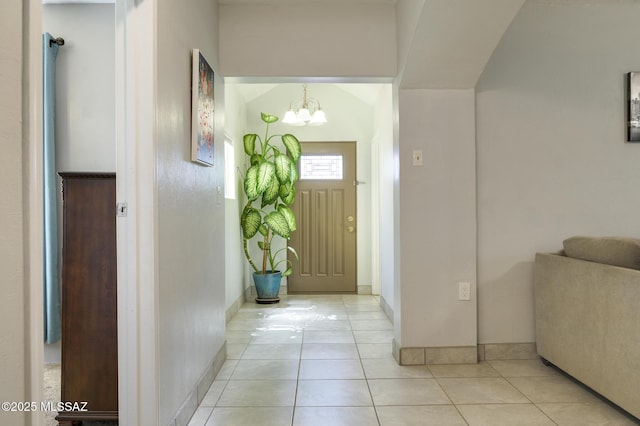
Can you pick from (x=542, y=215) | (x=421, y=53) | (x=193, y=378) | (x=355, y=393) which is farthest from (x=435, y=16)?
(x=193, y=378)

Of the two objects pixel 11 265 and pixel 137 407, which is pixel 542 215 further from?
pixel 11 265

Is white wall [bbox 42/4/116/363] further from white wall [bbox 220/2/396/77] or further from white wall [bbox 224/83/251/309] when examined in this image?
white wall [bbox 224/83/251/309]

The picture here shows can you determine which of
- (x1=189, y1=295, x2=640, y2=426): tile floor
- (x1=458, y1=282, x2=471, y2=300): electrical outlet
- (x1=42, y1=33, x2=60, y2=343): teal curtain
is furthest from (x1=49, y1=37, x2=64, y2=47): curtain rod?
(x1=458, y1=282, x2=471, y2=300): electrical outlet

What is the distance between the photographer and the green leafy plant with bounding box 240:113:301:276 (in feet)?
15.7

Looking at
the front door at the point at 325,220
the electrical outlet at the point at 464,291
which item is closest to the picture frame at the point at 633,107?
the electrical outlet at the point at 464,291

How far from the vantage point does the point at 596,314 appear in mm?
2283

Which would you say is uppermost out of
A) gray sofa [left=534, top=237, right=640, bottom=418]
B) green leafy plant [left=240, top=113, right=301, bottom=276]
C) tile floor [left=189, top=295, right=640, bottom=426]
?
green leafy plant [left=240, top=113, right=301, bottom=276]

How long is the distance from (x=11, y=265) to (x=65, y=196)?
1.18m

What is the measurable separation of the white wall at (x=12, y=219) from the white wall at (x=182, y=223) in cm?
82

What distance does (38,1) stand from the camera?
1.01m

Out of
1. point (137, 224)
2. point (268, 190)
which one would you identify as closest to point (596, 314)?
point (137, 224)

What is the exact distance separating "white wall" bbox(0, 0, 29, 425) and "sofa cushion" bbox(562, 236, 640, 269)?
254 centimetres

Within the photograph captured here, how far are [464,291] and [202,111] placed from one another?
2.11 meters

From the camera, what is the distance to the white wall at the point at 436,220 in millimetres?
3014
